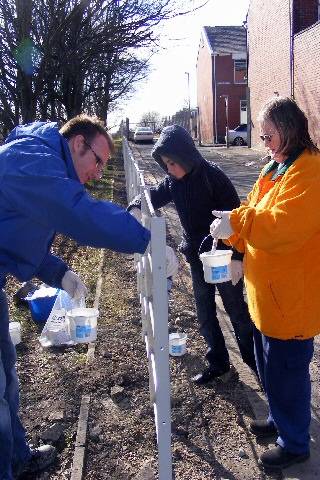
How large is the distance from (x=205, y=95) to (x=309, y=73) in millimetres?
27886

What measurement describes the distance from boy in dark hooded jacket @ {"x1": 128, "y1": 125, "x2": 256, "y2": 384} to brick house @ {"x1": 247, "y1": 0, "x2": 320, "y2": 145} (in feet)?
55.0

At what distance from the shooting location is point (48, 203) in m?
2.25

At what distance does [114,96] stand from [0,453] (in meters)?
26.3

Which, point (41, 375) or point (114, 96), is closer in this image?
point (41, 375)

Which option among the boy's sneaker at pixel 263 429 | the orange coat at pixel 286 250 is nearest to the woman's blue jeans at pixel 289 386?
the orange coat at pixel 286 250

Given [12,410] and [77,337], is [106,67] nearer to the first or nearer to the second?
[77,337]

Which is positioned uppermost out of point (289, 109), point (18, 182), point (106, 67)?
point (106, 67)

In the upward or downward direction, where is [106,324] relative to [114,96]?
downward

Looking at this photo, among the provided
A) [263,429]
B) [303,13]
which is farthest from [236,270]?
[303,13]

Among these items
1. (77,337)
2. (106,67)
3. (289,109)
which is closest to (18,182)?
(289,109)

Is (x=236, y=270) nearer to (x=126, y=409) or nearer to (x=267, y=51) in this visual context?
(x=126, y=409)

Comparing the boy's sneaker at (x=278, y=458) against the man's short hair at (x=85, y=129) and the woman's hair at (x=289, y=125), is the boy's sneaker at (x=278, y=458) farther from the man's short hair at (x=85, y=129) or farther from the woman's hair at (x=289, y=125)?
the man's short hair at (x=85, y=129)

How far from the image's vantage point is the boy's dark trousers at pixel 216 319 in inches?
155

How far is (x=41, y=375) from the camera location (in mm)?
4484
